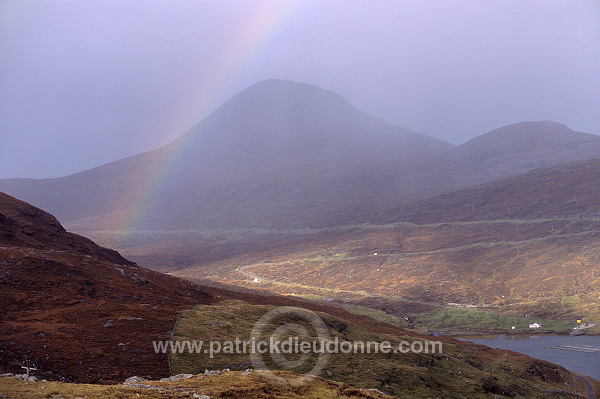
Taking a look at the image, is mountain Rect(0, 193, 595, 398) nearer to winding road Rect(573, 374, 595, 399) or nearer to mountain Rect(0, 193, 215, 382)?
mountain Rect(0, 193, 215, 382)

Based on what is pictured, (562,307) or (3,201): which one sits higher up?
(3,201)

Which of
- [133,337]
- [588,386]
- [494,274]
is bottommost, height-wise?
[588,386]

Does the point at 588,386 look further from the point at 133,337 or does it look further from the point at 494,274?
the point at 494,274

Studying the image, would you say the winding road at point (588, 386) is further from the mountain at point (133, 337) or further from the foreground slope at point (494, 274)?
the foreground slope at point (494, 274)

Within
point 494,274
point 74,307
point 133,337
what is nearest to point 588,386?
point 133,337

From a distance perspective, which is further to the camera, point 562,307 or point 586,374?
point 562,307

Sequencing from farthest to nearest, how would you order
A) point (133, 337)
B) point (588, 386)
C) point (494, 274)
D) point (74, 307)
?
point (494, 274) → point (588, 386) → point (74, 307) → point (133, 337)

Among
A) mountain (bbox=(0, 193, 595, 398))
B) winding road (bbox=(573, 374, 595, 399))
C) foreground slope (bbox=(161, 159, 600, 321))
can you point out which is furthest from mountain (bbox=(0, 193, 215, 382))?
foreground slope (bbox=(161, 159, 600, 321))

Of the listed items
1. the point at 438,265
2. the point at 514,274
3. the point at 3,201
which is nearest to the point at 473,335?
the point at 514,274

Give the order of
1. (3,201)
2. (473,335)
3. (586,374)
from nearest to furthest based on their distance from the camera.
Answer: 1. (3,201)
2. (586,374)
3. (473,335)

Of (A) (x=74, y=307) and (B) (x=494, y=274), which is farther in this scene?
(B) (x=494, y=274)

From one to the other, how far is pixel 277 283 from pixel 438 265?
64.7 metres

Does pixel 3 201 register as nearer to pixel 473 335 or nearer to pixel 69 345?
pixel 69 345

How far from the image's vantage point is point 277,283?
578 feet
